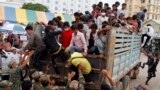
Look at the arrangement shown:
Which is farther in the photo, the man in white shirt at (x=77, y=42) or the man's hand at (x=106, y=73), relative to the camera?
the man in white shirt at (x=77, y=42)

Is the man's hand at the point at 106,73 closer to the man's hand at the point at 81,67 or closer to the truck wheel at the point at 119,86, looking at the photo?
the man's hand at the point at 81,67

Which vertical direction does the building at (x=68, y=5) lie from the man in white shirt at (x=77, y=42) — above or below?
below

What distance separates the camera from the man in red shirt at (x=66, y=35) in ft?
24.5

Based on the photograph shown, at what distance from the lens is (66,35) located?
7496mm

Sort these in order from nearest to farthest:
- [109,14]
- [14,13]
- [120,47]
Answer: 1. [120,47]
2. [109,14]
3. [14,13]

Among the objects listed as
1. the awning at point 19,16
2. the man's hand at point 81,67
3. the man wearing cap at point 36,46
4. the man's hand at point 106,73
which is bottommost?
the awning at point 19,16

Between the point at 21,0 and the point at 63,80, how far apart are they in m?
101

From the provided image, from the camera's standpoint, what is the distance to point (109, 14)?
10461 mm

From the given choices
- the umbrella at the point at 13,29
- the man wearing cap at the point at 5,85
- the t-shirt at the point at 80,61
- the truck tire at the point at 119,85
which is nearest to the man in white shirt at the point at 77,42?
the t-shirt at the point at 80,61

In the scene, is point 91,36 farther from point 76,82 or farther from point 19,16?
point 19,16

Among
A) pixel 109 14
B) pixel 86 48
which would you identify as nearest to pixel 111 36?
pixel 86 48

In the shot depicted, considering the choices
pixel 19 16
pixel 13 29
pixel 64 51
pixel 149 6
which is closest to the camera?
pixel 64 51

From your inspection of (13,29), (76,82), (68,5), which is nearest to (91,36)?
(76,82)

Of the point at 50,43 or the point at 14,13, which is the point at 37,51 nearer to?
the point at 50,43
